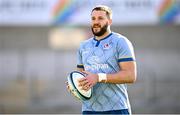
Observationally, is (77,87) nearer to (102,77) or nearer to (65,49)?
(102,77)

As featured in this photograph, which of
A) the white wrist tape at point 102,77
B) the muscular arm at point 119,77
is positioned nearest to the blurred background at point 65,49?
the muscular arm at point 119,77

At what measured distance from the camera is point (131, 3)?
19.6m

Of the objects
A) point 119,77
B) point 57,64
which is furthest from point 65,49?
point 119,77

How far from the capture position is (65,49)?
21.9m

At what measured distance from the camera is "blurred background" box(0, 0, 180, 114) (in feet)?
64.2

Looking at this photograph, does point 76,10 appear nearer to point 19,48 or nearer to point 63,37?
point 63,37

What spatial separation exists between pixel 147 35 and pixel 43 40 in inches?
146

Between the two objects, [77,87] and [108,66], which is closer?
[77,87]

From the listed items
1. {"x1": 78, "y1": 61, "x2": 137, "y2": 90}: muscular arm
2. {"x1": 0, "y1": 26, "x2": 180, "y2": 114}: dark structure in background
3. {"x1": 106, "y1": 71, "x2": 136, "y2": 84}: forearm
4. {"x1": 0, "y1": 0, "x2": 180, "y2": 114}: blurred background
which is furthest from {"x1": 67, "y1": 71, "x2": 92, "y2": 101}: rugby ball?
{"x1": 0, "y1": 26, "x2": 180, "y2": 114}: dark structure in background

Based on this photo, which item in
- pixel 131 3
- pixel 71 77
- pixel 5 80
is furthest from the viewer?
pixel 5 80

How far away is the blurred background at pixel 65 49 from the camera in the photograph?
64.2 ft

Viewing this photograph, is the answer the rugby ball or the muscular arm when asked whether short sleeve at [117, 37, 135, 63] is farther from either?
the rugby ball

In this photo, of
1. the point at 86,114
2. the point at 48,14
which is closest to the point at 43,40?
the point at 48,14

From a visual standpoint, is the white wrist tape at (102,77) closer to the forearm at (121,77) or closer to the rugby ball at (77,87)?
the forearm at (121,77)
